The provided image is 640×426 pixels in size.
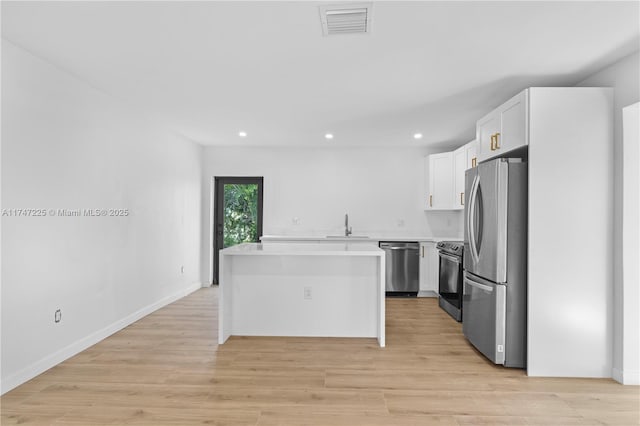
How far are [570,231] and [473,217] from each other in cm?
77

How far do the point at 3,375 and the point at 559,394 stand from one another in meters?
3.83

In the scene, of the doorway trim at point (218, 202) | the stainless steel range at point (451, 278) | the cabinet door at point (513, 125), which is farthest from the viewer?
the doorway trim at point (218, 202)

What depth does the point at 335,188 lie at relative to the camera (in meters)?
6.22

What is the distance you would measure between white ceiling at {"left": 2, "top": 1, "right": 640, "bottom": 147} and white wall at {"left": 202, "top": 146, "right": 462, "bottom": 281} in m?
2.03

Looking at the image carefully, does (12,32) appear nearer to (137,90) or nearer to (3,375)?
(137,90)

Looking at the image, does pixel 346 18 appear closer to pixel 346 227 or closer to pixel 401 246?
pixel 401 246

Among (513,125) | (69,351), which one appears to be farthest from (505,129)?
(69,351)

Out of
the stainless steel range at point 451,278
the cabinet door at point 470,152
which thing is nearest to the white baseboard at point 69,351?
the stainless steel range at point 451,278

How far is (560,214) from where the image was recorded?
111 inches

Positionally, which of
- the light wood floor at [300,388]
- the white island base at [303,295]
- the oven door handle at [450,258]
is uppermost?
the oven door handle at [450,258]

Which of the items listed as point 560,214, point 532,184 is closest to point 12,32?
point 532,184

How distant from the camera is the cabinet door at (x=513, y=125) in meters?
2.89

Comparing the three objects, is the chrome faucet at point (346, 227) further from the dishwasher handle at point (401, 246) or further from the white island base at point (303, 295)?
the white island base at point (303, 295)

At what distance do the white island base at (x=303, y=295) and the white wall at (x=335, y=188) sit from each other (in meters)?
2.47
